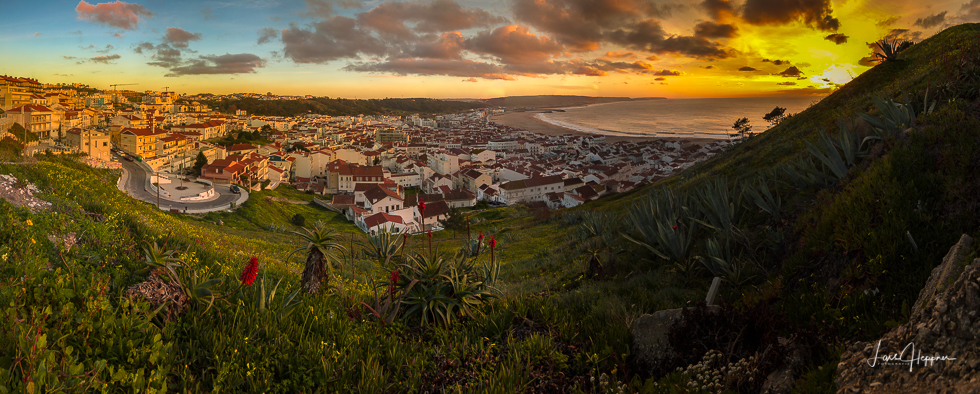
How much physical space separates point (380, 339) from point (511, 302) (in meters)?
1.33

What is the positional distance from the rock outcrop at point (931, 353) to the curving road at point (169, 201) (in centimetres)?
3661

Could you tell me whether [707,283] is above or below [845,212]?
below

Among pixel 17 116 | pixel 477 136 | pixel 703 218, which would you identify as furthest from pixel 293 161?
pixel 703 218

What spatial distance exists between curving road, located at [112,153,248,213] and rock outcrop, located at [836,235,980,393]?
36.6m

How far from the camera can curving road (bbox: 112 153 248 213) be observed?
32.8 meters

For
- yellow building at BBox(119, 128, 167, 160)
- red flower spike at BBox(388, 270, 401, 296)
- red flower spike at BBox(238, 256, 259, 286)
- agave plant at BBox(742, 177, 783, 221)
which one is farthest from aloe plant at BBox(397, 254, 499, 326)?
yellow building at BBox(119, 128, 167, 160)

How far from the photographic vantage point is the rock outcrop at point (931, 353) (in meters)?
1.95

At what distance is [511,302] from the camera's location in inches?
173

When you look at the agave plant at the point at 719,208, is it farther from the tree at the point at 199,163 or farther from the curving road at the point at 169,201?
the tree at the point at 199,163

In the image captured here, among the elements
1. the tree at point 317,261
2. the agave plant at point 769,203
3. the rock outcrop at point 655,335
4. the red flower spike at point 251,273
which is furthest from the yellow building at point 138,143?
the rock outcrop at point 655,335

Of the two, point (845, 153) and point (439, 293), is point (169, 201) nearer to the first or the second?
Result: point (439, 293)

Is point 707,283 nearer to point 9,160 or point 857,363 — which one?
point 857,363

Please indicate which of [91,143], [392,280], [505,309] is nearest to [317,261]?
[392,280]

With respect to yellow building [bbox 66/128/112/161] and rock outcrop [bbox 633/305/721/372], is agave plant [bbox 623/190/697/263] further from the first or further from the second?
yellow building [bbox 66/128/112/161]
